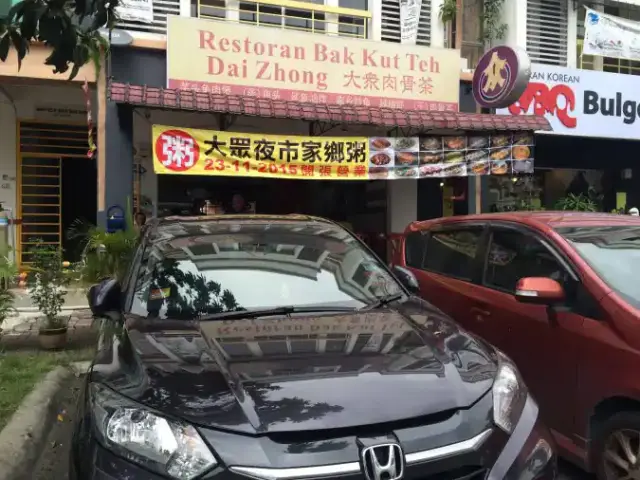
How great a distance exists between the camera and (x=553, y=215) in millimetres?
4535

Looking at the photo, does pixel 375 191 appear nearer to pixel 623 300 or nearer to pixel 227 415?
pixel 623 300

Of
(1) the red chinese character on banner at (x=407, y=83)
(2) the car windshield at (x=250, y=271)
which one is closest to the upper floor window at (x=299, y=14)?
(1) the red chinese character on banner at (x=407, y=83)

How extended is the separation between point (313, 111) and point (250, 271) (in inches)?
244

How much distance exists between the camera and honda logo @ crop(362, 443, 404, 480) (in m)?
2.05

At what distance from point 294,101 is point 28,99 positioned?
5215 millimetres

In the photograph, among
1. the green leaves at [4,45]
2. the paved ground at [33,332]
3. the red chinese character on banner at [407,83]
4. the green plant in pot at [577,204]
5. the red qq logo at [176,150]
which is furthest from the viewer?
the green plant in pot at [577,204]

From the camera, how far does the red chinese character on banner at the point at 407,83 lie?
34.5 ft

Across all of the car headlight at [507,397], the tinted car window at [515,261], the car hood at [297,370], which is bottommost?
the car headlight at [507,397]

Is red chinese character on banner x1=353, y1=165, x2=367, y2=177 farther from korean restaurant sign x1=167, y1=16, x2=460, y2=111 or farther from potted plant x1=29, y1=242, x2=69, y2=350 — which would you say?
potted plant x1=29, y1=242, x2=69, y2=350

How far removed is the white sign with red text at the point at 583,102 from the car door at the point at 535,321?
732cm

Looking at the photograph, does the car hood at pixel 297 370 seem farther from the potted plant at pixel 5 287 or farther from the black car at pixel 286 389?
the potted plant at pixel 5 287

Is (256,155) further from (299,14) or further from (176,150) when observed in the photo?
(299,14)

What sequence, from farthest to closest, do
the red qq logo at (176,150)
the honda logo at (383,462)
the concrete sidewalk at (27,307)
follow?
the red qq logo at (176,150) < the concrete sidewalk at (27,307) < the honda logo at (383,462)

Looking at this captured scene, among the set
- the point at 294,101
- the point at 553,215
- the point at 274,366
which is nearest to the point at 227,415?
the point at 274,366
